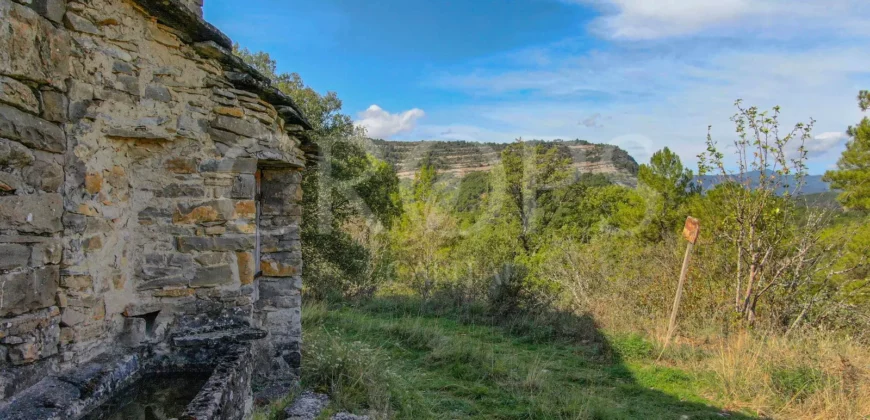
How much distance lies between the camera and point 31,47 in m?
2.42

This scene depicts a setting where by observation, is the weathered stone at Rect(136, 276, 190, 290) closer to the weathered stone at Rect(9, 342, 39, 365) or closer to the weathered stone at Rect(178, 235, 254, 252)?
the weathered stone at Rect(178, 235, 254, 252)

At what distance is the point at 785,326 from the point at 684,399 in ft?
9.84

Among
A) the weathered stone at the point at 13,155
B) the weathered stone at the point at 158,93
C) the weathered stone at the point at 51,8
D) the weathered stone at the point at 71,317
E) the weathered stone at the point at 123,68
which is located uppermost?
the weathered stone at the point at 51,8

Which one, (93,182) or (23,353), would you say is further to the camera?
(93,182)

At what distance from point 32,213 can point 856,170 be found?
1400 centimetres

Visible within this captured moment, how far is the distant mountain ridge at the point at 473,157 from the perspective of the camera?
24609 millimetres

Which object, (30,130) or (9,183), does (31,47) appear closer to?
(30,130)

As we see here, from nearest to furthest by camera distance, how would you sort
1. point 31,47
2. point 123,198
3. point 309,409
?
point 31,47
point 123,198
point 309,409

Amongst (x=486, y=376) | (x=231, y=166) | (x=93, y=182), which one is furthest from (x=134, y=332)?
(x=486, y=376)

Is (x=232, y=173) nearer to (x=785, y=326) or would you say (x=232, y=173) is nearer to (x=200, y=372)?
(x=200, y=372)

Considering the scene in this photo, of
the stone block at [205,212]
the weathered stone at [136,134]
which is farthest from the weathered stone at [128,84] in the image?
the stone block at [205,212]

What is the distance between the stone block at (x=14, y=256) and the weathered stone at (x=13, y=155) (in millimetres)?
381

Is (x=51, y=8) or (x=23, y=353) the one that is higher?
(x=51, y=8)

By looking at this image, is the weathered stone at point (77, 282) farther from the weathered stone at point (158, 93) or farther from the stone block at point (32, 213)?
the weathered stone at point (158, 93)
